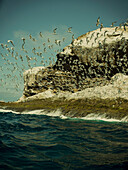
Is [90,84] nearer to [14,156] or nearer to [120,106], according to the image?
[120,106]

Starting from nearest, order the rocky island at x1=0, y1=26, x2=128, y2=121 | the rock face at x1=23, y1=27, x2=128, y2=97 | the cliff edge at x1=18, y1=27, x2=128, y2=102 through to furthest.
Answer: the rocky island at x1=0, y1=26, x2=128, y2=121, the cliff edge at x1=18, y1=27, x2=128, y2=102, the rock face at x1=23, y1=27, x2=128, y2=97

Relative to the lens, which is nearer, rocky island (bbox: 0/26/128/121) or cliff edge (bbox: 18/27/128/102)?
rocky island (bbox: 0/26/128/121)

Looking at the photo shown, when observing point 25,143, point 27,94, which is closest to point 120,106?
point 25,143

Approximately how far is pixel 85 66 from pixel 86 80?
152 inches

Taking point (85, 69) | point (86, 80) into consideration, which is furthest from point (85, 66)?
point (86, 80)

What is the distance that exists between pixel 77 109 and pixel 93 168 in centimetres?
1373

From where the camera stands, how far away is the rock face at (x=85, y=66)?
98.5 feet

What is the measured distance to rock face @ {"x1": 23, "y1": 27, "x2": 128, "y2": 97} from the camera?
30016 millimetres

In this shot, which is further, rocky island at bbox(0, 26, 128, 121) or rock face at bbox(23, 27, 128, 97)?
rock face at bbox(23, 27, 128, 97)

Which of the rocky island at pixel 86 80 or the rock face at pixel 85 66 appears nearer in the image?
the rocky island at pixel 86 80

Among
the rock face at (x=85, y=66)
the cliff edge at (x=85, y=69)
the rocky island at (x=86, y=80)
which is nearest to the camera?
the rocky island at (x=86, y=80)

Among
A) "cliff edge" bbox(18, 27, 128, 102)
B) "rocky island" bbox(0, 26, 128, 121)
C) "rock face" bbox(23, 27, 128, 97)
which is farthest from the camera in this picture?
"rock face" bbox(23, 27, 128, 97)

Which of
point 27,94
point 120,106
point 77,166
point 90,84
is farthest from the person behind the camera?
point 27,94

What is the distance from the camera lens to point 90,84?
33000mm
